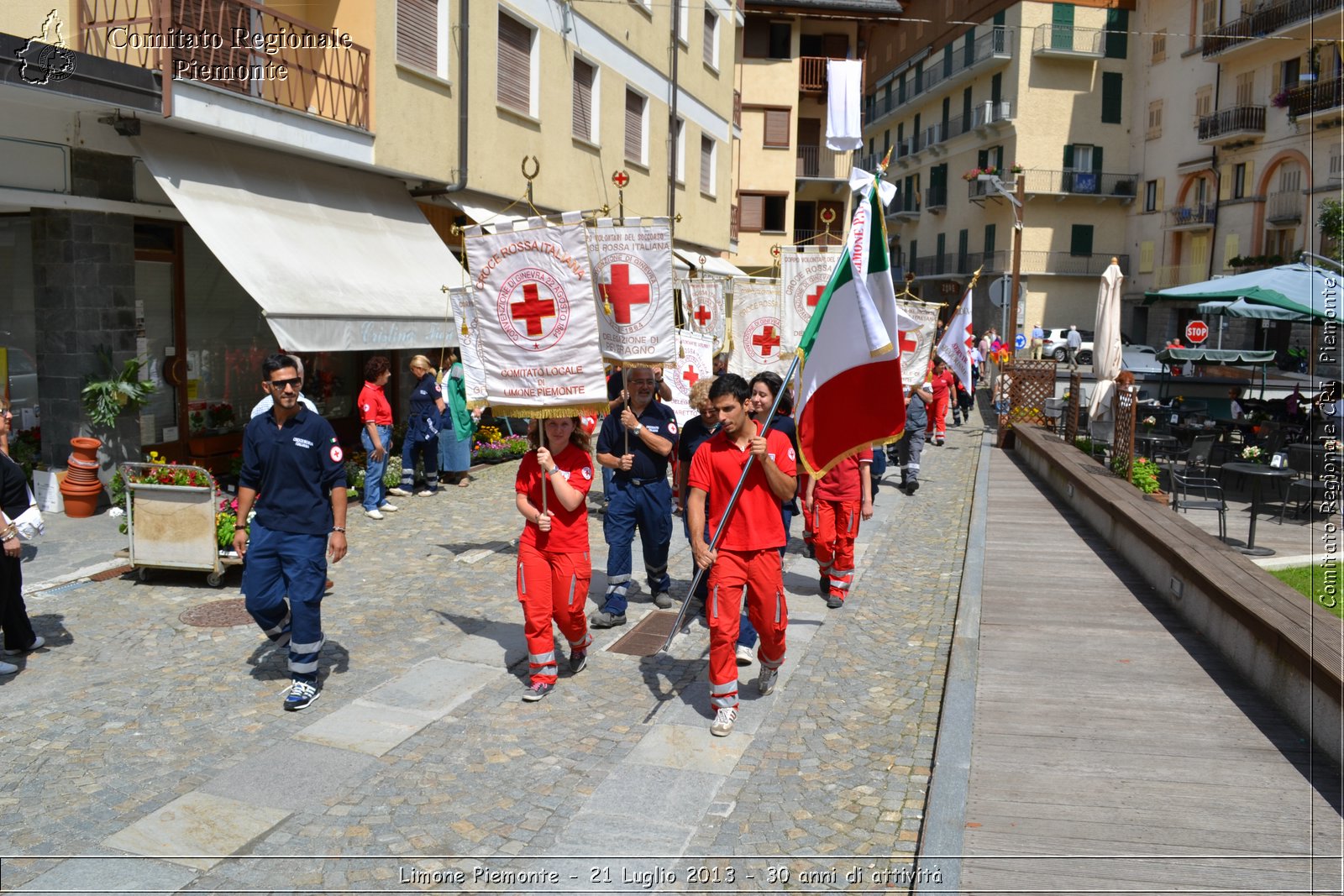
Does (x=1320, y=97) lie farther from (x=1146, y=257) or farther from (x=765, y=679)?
(x=765, y=679)

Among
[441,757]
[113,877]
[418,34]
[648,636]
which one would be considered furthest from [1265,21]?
[113,877]

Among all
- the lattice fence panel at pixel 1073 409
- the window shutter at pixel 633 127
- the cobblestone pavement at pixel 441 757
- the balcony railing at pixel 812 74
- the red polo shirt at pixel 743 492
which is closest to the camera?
the cobblestone pavement at pixel 441 757

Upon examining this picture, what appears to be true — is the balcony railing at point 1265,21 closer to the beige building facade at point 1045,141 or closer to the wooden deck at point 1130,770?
the beige building facade at point 1045,141

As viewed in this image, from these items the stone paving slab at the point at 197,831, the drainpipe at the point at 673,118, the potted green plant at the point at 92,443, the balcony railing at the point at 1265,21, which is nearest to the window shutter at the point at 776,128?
the balcony railing at the point at 1265,21

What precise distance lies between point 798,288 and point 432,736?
7495 millimetres

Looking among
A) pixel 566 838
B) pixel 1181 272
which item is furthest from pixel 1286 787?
pixel 1181 272

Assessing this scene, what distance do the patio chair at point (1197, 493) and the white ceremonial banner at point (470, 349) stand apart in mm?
7310

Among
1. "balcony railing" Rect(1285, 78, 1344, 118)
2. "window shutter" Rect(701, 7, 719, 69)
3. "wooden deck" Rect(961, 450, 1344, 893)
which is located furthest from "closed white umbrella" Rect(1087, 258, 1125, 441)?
"balcony railing" Rect(1285, 78, 1344, 118)

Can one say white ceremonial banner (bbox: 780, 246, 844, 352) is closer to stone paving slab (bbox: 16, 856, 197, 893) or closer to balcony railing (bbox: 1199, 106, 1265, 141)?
stone paving slab (bbox: 16, 856, 197, 893)

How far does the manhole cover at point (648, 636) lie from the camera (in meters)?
7.70

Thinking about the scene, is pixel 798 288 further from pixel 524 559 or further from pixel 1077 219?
pixel 1077 219

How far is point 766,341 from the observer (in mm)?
12812

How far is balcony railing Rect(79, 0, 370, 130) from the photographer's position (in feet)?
35.6

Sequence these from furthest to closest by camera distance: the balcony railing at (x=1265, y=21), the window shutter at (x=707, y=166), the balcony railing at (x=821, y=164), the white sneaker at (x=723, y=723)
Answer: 1. the balcony railing at (x=821, y=164)
2. the balcony railing at (x=1265, y=21)
3. the window shutter at (x=707, y=166)
4. the white sneaker at (x=723, y=723)
